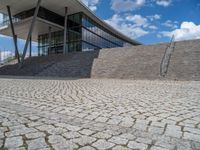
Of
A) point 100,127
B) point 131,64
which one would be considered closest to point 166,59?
point 131,64

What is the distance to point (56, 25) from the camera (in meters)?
37.5

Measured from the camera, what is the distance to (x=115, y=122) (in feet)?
12.8

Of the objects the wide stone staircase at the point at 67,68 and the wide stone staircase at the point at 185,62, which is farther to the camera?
the wide stone staircase at the point at 67,68

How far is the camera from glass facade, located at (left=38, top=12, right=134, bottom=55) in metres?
38.0

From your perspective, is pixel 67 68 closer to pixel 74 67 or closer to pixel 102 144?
pixel 74 67

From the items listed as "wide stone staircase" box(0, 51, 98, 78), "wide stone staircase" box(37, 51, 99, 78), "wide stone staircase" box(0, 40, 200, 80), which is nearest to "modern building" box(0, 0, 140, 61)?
"wide stone staircase" box(0, 51, 98, 78)

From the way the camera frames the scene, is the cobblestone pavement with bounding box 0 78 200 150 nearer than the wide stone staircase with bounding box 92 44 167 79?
Yes

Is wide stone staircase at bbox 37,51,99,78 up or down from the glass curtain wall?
down

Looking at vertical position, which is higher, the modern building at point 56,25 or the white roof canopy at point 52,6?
the white roof canopy at point 52,6

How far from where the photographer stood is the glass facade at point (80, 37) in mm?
38000

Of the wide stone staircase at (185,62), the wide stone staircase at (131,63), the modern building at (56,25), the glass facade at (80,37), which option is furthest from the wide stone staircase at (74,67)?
the glass facade at (80,37)

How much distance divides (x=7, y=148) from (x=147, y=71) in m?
15.2

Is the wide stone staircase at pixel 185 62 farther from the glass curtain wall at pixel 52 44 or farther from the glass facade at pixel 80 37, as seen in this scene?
the glass curtain wall at pixel 52 44

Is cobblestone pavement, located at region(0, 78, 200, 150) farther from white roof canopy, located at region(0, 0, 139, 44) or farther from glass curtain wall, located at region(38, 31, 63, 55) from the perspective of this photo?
glass curtain wall, located at region(38, 31, 63, 55)
